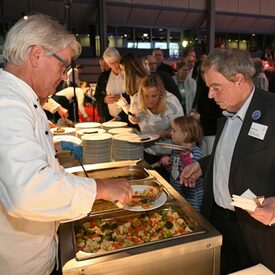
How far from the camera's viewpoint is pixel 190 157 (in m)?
1.83

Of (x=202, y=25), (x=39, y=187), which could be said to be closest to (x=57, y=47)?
(x=39, y=187)

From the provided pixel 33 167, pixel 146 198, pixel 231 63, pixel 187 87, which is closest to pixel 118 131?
pixel 146 198

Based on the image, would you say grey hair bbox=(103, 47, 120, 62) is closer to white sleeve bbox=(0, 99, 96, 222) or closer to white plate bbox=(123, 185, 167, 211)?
white plate bbox=(123, 185, 167, 211)

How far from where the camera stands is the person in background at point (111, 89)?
295cm

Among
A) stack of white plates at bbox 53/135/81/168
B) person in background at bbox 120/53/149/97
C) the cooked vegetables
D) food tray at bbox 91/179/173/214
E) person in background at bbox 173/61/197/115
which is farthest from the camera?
person in background at bbox 173/61/197/115

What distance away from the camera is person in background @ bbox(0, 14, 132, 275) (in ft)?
2.29

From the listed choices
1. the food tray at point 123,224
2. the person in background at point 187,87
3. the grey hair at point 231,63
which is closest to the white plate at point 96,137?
the food tray at point 123,224

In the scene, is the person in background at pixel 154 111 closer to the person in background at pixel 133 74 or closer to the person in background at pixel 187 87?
the person in background at pixel 133 74

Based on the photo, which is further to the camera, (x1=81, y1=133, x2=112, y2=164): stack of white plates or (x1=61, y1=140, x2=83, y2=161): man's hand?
(x1=81, y1=133, x2=112, y2=164): stack of white plates

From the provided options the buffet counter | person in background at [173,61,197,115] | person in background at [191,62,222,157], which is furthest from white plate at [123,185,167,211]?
person in background at [173,61,197,115]

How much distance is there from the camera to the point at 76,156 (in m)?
1.70

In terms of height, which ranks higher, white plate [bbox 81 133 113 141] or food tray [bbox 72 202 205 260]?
white plate [bbox 81 133 113 141]

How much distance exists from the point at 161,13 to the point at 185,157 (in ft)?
28.7

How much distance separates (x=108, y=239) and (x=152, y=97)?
1.36 m
